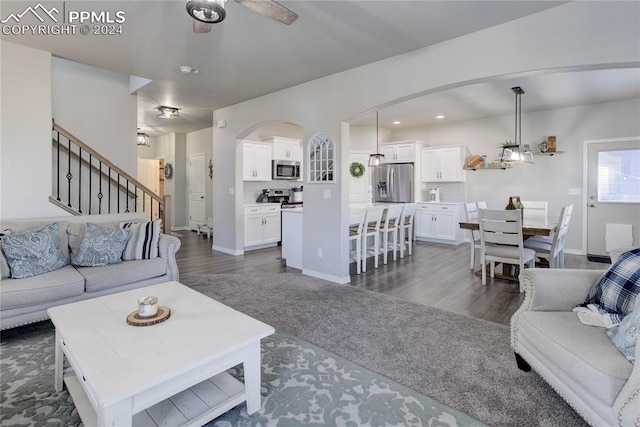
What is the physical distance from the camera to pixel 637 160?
214 inches

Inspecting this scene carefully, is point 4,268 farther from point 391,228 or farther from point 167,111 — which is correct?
point 391,228

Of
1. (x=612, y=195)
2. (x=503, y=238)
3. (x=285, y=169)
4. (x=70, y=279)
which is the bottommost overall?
(x=70, y=279)

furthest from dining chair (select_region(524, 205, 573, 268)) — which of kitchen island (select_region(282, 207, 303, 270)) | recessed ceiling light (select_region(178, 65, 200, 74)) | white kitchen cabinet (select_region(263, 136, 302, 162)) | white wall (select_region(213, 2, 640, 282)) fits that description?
recessed ceiling light (select_region(178, 65, 200, 74))

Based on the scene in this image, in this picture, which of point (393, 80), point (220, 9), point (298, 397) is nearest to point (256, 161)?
point (393, 80)

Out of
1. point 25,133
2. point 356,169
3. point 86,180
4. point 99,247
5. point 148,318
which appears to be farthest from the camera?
point 356,169

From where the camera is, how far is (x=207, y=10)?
2.02m

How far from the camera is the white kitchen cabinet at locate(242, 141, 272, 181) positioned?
6.55m

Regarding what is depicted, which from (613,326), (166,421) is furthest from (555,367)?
(166,421)

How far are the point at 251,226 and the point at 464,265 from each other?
3.81 meters

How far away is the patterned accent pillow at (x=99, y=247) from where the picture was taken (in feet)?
10.2

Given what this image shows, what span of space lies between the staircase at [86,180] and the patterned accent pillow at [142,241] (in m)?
1.05

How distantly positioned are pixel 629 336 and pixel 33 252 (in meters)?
4.12

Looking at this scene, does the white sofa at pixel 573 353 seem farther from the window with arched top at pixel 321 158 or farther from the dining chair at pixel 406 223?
the dining chair at pixel 406 223

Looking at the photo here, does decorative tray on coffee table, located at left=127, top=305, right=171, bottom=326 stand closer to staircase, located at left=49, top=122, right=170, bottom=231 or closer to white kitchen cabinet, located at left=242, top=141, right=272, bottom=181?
staircase, located at left=49, top=122, right=170, bottom=231
